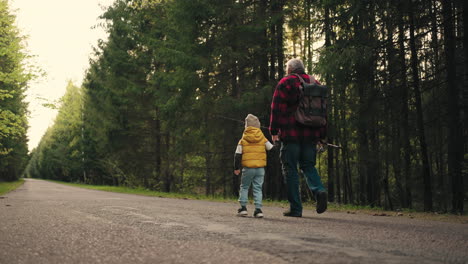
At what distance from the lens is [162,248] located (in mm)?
3383

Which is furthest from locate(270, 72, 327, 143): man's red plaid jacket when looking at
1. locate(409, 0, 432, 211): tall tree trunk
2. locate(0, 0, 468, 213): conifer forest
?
locate(409, 0, 432, 211): tall tree trunk

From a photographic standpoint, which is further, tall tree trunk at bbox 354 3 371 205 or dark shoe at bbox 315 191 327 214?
tall tree trunk at bbox 354 3 371 205

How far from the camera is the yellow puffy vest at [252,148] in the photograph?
6.70 m

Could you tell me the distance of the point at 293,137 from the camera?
240 inches

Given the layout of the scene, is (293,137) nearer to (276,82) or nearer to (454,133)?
(454,133)

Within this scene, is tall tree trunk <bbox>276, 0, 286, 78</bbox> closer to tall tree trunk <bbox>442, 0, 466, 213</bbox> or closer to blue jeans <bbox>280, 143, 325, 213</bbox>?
tall tree trunk <bbox>442, 0, 466, 213</bbox>

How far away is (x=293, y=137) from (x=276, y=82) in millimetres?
9529

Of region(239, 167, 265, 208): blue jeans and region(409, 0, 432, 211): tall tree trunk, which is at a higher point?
region(409, 0, 432, 211): tall tree trunk

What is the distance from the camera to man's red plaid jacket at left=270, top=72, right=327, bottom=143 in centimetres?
607

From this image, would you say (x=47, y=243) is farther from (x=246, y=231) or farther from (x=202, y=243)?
(x=246, y=231)

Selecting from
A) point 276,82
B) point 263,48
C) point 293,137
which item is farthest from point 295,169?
point 263,48

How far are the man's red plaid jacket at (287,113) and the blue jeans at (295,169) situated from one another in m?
0.12

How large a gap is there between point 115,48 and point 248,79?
37.0 feet

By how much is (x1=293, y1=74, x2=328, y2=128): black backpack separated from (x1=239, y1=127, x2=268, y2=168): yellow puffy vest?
0.87 metres
